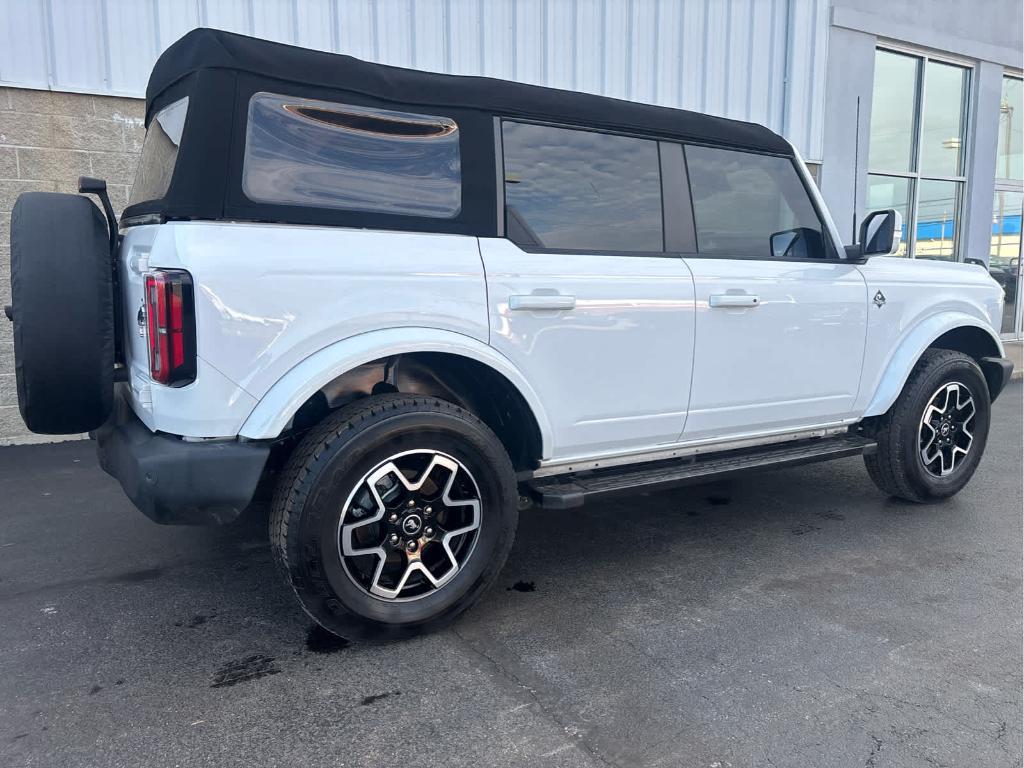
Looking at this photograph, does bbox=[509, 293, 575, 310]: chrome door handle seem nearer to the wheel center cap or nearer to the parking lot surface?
the wheel center cap

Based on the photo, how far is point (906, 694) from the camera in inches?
97.5

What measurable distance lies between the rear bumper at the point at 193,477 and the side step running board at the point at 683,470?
1161 millimetres

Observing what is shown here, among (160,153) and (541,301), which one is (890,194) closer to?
(541,301)

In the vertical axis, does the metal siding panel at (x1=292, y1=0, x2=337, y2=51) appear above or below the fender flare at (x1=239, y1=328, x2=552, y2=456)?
above

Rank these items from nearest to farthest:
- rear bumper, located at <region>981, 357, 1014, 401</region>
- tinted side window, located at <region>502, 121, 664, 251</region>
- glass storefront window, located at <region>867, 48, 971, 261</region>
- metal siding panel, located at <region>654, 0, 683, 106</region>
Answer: tinted side window, located at <region>502, 121, 664, 251</region>, rear bumper, located at <region>981, 357, 1014, 401</region>, metal siding panel, located at <region>654, 0, 683, 106</region>, glass storefront window, located at <region>867, 48, 971, 261</region>

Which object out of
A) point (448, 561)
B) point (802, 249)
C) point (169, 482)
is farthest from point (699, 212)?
point (169, 482)

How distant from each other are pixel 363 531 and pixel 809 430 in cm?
238

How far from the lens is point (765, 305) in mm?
3553

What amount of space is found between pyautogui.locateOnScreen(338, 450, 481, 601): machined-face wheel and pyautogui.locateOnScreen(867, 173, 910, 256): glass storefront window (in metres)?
9.18

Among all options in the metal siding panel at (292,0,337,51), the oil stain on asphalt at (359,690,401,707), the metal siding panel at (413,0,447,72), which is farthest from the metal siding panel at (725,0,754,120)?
the oil stain on asphalt at (359,690,401,707)

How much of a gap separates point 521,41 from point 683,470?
5321mm

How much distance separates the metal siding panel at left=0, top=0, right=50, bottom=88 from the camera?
17.7 feet

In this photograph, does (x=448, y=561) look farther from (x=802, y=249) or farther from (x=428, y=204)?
(x=802, y=249)

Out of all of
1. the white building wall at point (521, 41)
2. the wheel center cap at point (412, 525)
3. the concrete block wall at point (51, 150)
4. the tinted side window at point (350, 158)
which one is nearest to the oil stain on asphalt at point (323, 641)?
the wheel center cap at point (412, 525)
